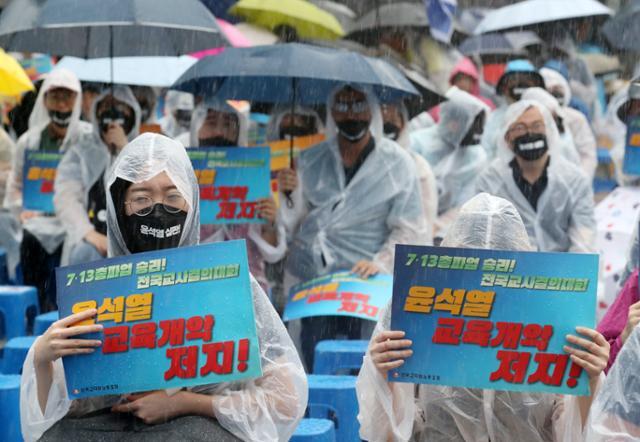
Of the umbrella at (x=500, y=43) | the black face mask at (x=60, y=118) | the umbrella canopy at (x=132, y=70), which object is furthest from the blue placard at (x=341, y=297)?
the umbrella at (x=500, y=43)

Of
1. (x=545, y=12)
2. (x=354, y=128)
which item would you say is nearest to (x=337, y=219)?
(x=354, y=128)

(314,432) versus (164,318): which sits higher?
(164,318)

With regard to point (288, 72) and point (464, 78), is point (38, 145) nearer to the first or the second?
point (288, 72)

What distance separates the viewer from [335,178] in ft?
24.1

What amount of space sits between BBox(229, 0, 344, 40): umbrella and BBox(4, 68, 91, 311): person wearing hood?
1.55 meters

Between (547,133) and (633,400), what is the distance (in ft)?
14.8

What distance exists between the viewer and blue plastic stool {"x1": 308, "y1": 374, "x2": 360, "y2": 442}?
5512 millimetres

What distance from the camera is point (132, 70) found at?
392 inches

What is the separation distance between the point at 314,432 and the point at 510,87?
281 inches

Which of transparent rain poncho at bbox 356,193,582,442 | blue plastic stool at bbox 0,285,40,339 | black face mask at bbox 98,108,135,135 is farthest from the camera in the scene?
black face mask at bbox 98,108,135,135

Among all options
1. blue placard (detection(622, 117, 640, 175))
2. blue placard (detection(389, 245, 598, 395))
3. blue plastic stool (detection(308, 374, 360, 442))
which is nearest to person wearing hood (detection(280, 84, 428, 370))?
blue placard (detection(622, 117, 640, 175))

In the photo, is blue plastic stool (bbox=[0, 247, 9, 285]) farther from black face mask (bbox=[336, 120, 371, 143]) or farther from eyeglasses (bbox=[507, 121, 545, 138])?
eyeglasses (bbox=[507, 121, 545, 138])

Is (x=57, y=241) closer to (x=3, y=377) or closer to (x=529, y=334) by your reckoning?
(x=3, y=377)

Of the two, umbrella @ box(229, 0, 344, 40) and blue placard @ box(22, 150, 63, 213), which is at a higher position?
umbrella @ box(229, 0, 344, 40)
